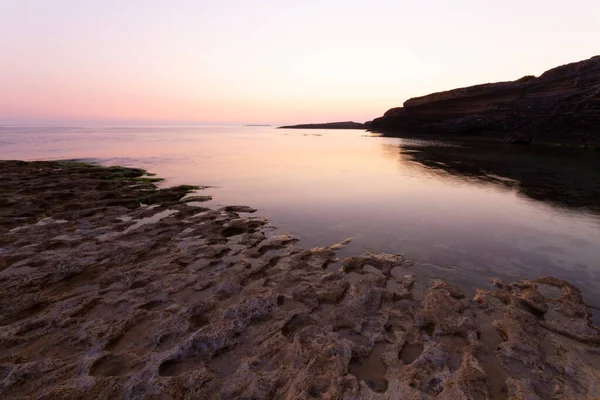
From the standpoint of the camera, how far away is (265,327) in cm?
626

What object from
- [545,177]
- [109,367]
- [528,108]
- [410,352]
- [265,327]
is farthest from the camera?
[528,108]

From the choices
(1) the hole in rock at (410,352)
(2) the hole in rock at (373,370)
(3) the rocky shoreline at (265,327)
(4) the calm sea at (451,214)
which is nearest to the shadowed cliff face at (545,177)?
(4) the calm sea at (451,214)

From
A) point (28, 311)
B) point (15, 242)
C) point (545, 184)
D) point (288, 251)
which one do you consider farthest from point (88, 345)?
point (545, 184)

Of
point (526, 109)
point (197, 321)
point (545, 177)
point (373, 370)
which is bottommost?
point (197, 321)

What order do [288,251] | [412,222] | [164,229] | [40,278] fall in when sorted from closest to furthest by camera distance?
[40,278] → [288,251] → [164,229] → [412,222]

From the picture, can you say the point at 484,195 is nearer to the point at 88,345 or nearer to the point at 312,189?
the point at 312,189

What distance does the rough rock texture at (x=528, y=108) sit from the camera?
52969 mm

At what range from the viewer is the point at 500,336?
6.11 m

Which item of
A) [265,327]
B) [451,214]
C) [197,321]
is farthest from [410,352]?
[451,214]

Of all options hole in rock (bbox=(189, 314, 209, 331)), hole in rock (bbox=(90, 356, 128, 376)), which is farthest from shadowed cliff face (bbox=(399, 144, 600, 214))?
hole in rock (bbox=(90, 356, 128, 376))

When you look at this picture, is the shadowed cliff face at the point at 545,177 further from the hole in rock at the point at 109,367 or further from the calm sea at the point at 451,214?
A: the hole in rock at the point at 109,367

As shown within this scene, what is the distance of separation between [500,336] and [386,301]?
2.39m

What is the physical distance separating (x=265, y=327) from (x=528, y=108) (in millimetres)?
80724

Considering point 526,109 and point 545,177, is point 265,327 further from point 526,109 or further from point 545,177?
point 526,109
